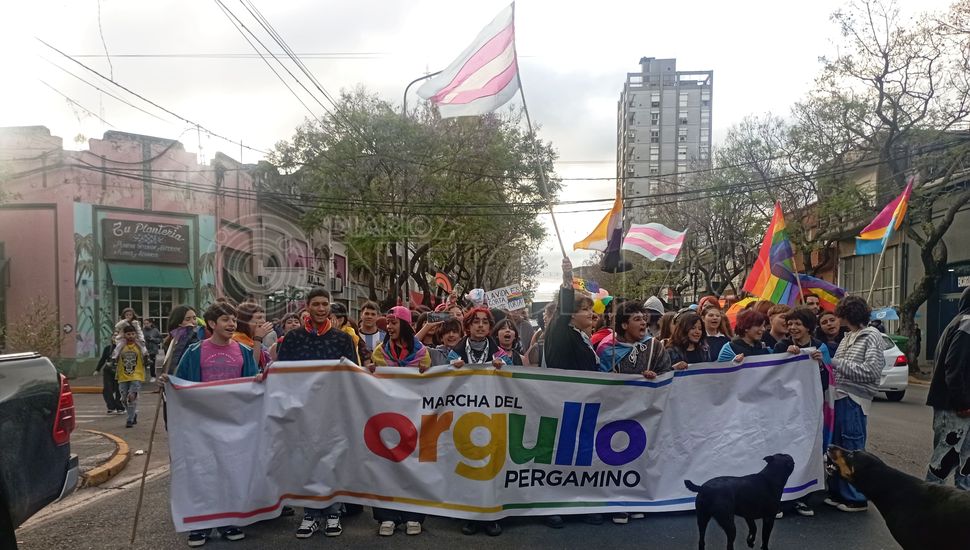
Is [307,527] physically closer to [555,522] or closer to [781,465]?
[555,522]

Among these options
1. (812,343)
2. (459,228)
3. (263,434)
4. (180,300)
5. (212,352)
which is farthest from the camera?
(459,228)

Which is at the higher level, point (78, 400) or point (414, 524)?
point (414, 524)

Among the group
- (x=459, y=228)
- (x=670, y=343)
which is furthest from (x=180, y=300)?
(x=670, y=343)

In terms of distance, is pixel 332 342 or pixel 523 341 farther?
pixel 523 341

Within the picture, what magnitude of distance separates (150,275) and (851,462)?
69.3 ft

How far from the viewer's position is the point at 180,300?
21.3m

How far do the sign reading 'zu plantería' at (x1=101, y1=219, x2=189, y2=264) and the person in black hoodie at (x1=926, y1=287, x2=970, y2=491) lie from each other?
69.7 feet

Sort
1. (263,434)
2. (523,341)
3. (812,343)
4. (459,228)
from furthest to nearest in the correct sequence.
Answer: (459,228)
(523,341)
(812,343)
(263,434)

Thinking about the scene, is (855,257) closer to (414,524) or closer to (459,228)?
(459,228)

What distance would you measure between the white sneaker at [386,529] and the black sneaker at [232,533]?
3.15ft

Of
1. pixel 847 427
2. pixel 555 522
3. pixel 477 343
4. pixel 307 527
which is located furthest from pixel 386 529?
pixel 847 427

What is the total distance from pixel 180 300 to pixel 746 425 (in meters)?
20.5

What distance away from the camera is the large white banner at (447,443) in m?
4.47

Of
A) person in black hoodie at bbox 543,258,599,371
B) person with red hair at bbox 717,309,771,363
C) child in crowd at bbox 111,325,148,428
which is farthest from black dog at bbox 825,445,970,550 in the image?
child in crowd at bbox 111,325,148,428
